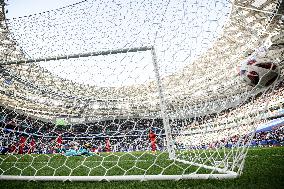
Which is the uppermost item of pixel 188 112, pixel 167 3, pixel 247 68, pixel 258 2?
pixel 258 2

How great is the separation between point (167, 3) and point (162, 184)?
313 cm

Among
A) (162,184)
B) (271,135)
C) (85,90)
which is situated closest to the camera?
(162,184)

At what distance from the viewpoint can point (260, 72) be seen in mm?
2539

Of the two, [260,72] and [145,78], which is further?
[145,78]

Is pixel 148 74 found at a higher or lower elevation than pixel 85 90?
lower

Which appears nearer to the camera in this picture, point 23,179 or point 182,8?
point 23,179

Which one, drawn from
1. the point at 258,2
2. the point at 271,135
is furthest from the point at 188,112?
the point at 271,135

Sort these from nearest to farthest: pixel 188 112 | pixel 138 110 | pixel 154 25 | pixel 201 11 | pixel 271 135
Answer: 1. pixel 201 11
2. pixel 154 25
3. pixel 188 112
4. pixel 138 110
5. pixel 271 135

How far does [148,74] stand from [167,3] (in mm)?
1249

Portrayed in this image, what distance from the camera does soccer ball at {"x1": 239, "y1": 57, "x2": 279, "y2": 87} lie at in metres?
2.53

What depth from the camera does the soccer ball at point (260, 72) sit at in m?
2.53

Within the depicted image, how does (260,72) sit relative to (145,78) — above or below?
below

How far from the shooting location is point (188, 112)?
18.4 feet

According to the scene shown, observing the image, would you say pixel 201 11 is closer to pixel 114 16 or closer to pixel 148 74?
pixel 148 74
